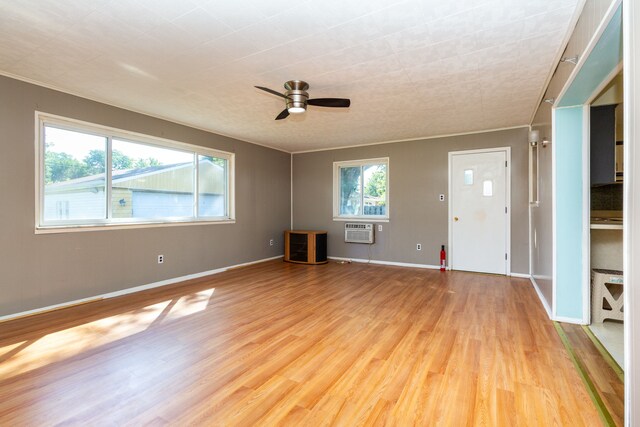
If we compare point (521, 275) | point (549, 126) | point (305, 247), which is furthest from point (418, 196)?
point (549, 126)

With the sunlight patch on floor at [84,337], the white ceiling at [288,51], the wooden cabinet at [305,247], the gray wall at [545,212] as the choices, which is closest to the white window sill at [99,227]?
the sunlight patch on floor at [84,337]

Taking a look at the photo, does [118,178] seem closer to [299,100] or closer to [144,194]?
[144,194]

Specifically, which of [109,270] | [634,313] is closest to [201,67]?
[109,270]

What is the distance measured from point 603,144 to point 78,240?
5.50 m

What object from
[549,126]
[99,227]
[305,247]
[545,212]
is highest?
[549,126]

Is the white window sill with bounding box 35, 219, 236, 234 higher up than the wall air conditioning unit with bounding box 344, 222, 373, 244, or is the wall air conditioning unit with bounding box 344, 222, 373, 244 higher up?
the white window sill with bounding box 35, 219, 236, 234

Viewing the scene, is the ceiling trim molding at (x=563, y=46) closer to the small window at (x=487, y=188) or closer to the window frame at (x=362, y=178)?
the small window at (x=487, y=188)

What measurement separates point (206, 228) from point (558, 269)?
4765 mm

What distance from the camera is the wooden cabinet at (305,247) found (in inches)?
241

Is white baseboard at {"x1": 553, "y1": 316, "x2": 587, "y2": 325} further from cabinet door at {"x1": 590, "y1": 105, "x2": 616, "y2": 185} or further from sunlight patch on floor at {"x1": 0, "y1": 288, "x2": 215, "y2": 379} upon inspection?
sunlight patch on floor at {"x1": 0, "y1": 288, "x2": 215, "y2": 379}

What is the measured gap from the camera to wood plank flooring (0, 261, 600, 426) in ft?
5.40

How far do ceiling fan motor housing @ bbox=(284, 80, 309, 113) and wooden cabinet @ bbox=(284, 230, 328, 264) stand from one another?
130 inches

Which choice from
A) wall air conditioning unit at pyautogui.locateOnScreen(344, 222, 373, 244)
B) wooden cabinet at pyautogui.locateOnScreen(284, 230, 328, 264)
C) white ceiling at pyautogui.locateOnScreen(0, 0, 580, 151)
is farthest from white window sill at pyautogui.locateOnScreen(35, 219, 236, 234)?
wall air conditioning unit at pyautogui.locateOnScreen(344, 222, 373, 244)

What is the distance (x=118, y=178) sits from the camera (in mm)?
3996
